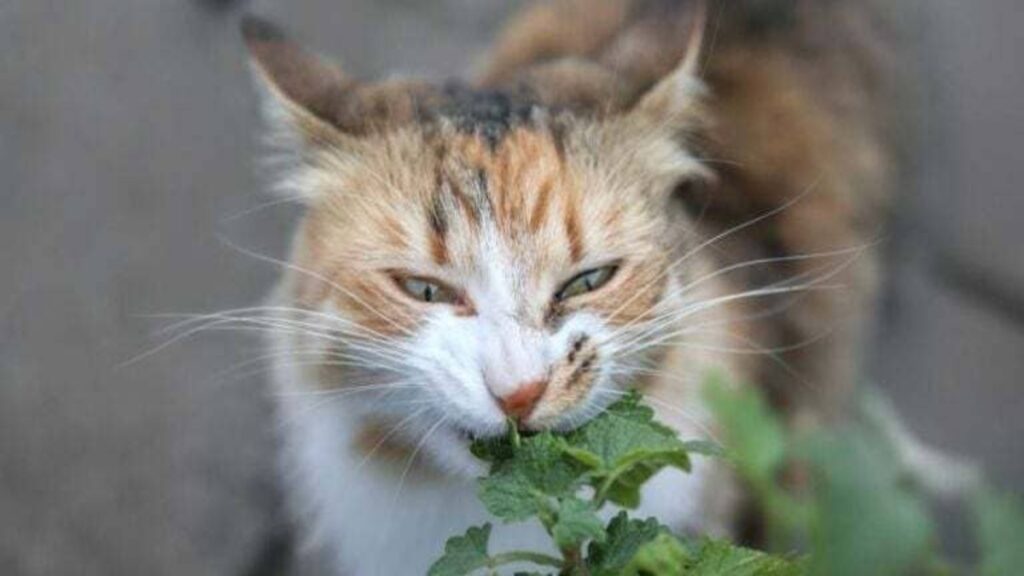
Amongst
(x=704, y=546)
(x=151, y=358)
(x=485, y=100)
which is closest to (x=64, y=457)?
(x=151, y=358)

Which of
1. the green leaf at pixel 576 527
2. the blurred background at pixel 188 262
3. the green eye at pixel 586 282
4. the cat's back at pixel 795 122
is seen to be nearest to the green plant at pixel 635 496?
the green leaf at pixel 576 527

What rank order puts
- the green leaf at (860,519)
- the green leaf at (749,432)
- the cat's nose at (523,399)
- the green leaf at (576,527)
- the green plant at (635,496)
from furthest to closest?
the green leaf at (749,432)
the cat's nose at (523,399)
the green leaf at (576,527)
the green plant at (635,496)
the green leaf at (860,519)

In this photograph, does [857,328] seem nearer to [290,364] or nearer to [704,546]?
[290,364]

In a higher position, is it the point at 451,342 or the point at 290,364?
the point at 290,364

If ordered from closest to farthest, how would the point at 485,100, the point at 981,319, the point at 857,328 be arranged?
the point at 485,100, the point at 857,328, the point at 981,319

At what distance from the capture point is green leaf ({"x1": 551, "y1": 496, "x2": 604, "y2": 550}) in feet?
5.42

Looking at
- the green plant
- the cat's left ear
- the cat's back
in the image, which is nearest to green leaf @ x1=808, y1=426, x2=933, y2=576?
the green plant

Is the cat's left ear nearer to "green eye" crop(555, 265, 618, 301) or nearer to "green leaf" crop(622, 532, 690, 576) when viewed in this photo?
"green eye" crop(555, 265, 618, 301)

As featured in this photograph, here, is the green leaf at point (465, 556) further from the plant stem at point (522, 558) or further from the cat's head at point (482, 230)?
the cat's head at point (482, 230)

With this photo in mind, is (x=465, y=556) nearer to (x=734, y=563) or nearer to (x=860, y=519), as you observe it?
(x=734, y=563)

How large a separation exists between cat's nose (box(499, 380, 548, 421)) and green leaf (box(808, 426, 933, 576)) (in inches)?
19.2

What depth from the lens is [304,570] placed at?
2.81 metres

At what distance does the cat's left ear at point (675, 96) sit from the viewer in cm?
226

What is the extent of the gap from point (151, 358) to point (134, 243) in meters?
0.29
